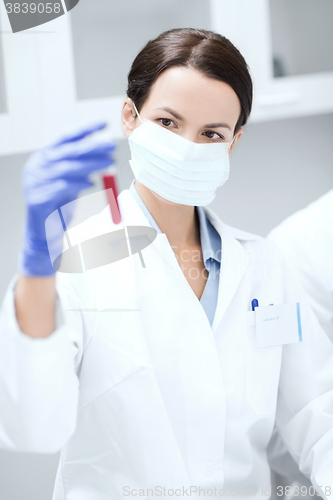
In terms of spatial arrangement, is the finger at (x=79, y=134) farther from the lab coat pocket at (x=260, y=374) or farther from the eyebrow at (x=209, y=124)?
the lab coat pocket at (x=260, y=374)

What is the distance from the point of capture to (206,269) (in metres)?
1.17

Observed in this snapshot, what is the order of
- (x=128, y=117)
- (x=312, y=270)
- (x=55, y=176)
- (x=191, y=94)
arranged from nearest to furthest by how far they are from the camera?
(x=55, y=176)
(x=191, y=94)
(x=128, y=117)
(x=312, y=270)

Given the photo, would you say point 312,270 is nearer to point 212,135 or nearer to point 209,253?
point 209,253

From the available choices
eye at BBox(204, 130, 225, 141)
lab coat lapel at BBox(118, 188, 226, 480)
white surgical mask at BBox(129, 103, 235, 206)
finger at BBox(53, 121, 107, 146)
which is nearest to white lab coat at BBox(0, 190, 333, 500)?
lab coat lapel at BBox(118, 188, 226, 480)

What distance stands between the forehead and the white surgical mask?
5cm

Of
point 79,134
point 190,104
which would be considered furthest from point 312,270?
point 79,134

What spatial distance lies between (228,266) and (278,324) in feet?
A: 0.59

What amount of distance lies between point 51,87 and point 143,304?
597mm

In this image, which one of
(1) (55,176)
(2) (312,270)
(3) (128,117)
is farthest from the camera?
(2) (312,270)

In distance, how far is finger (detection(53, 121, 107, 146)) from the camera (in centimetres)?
66

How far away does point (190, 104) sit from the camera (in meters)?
0.96

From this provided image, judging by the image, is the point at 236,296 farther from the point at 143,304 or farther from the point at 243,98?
the point at 243,98

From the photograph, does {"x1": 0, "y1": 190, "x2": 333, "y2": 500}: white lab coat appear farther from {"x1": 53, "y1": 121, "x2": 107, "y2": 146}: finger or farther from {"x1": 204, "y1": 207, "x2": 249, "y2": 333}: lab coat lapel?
{"x1": 53, "y1": 121, "x2": 107, "y2": 146}: finger

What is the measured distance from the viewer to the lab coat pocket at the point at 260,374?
1110 millimetres
